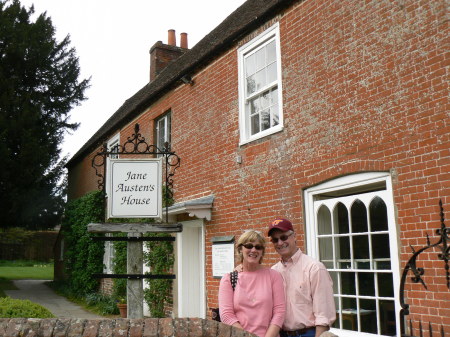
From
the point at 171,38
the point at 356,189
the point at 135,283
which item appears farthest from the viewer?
the point at 171,38

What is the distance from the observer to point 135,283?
5.42 m

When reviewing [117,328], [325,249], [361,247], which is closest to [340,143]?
[361,247]

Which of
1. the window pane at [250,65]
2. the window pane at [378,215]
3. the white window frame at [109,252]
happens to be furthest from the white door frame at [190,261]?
the white window frame at [109,252]

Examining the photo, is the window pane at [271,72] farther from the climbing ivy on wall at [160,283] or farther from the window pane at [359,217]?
the climbing ivy on wall at [160,283]

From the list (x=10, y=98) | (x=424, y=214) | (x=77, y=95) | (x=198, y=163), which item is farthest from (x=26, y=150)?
(x=424, y=214)

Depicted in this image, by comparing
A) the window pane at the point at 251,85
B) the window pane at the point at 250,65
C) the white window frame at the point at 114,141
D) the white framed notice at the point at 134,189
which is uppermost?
the white window frame at the point at 114,141

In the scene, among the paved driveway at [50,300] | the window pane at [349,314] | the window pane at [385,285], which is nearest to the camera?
the window pane at [385,285]

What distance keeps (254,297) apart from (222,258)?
18.7 ft

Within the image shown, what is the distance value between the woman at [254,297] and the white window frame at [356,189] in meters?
2.59

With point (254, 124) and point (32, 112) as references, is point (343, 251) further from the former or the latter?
point (32, 112)

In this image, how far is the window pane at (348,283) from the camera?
6.34 metres

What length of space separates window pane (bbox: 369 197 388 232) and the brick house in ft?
0.05

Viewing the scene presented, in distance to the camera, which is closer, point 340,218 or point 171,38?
point 340,218

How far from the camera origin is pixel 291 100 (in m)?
7.56
